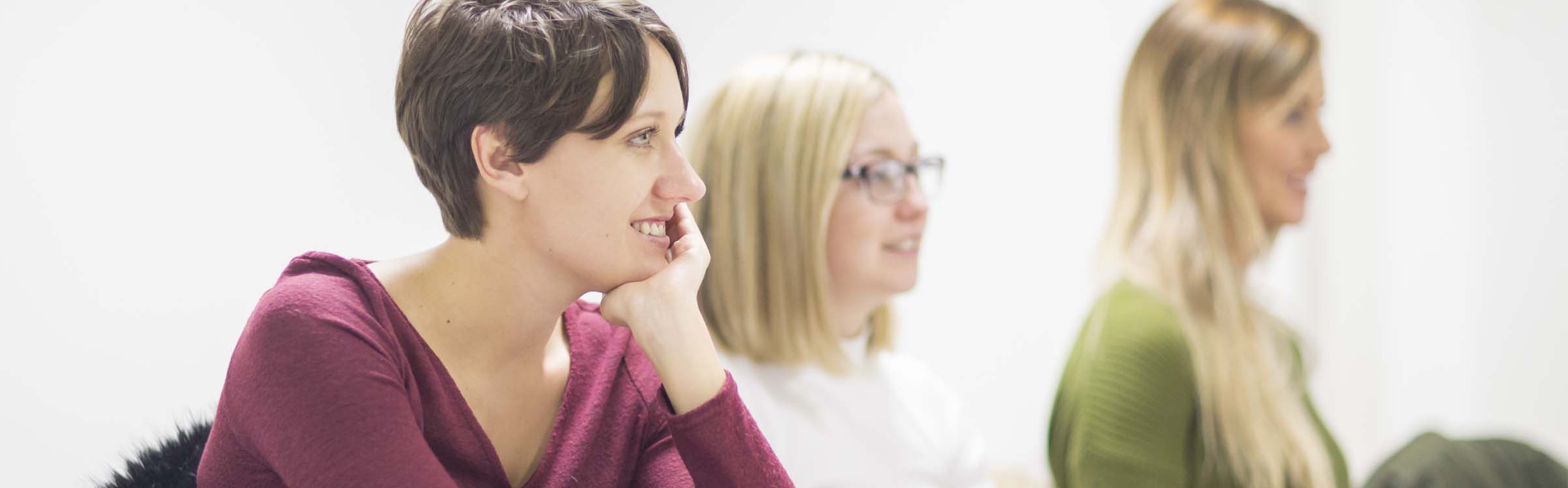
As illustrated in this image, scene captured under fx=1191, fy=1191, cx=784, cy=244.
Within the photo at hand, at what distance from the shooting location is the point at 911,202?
63.3 inches

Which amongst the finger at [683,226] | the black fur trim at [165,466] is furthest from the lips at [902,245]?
the black fur trim at [165,466]

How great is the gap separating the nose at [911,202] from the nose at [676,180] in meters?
0.59

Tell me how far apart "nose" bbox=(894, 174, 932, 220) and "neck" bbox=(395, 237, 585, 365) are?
25.5 inches

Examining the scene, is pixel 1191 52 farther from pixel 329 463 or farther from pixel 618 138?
pixel 329 463

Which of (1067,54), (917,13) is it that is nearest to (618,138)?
(917,13)

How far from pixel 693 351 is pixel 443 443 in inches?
8.9

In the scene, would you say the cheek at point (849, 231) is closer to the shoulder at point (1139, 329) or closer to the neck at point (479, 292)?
the shoulder at point (1139, 329)

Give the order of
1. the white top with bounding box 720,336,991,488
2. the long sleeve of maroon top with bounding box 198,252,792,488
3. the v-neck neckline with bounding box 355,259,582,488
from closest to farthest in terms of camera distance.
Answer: the long sleeve of maroon top with bounding box 198,252,792,488 → the v-neck neckline with bounding box 355,259,582,488 → the white top with bounding box 720,336,991,488

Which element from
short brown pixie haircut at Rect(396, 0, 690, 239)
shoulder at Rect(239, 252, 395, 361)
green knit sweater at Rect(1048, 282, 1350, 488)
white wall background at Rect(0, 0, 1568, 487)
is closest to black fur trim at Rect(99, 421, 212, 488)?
white wall background at Rect(0, 0, 1568, 487)

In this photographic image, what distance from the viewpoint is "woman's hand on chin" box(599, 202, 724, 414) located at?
1.04 meters

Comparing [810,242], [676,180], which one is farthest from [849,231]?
[676,180]

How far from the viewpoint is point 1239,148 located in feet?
6.18

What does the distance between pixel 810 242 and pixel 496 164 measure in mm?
651

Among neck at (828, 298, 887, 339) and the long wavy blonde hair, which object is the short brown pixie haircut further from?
the long wavy blonde hair
